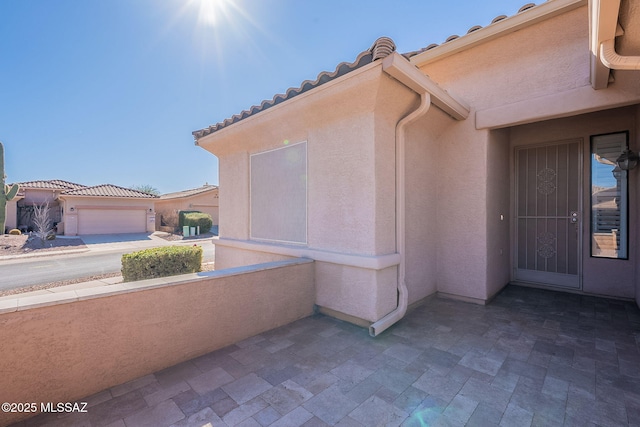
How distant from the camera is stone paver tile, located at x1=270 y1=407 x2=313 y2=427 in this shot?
96.3 inches

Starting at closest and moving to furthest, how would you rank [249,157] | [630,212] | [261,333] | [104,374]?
[104,374] < [261,333] < [630,212] < [249,157]

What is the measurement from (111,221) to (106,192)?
2.88m

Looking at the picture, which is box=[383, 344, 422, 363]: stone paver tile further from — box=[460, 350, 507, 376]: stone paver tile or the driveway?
the driveway

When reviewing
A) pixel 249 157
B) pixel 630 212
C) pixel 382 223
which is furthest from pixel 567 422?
pixel 249 157

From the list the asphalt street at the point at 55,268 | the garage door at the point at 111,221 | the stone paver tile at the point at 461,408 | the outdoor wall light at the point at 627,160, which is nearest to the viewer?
the stone paver tile at the point at 461,408

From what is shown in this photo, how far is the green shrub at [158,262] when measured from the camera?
8.12 meters

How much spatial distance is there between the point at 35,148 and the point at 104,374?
4215 centimetres

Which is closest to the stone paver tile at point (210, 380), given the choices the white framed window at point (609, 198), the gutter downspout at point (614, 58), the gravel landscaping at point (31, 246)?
the gutter downspout at point (614, 58)

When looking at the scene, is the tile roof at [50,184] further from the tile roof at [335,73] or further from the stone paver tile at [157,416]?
the stone paver tile at [157,416]

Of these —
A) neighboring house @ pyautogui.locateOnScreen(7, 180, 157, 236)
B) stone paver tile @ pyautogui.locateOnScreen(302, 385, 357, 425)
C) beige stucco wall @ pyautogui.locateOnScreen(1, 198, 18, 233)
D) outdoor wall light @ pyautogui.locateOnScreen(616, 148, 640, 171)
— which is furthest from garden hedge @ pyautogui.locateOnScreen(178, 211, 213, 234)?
outdoor wall light @ pyautogui.locateOnScreen(616, 148, 640, 171)

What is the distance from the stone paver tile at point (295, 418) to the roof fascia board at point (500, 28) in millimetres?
7058

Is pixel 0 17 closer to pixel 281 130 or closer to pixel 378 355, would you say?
pixel 281 130

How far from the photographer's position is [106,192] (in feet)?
84.5

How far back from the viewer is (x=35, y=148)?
1211 inches
